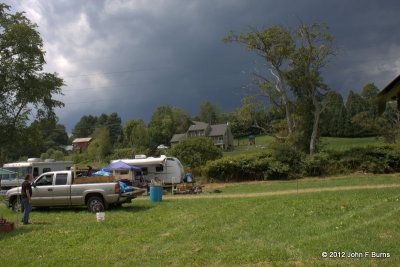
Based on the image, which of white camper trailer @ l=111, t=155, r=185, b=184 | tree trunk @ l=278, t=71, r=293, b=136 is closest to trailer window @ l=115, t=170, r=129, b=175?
white camper trailer @ l=111, t=155, r=185, b=184

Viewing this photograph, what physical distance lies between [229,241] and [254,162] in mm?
22239

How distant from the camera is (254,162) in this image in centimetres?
2883

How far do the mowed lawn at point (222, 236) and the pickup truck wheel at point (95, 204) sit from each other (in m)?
1.05

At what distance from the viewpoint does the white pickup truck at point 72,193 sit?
1215cm

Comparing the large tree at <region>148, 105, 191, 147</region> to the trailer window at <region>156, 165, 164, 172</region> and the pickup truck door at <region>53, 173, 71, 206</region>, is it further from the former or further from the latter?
the pickup truck door at <region>53, 173, 71, 206</region>

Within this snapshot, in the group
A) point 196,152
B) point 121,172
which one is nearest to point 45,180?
point 121,172

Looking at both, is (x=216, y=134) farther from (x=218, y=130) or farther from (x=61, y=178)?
(x=61, y=178)

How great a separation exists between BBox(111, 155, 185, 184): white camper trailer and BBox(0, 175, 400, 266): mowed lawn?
1334 cm

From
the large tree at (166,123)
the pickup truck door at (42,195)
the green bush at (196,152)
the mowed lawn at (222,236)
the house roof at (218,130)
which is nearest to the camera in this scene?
the mowed lawn at (222,236)

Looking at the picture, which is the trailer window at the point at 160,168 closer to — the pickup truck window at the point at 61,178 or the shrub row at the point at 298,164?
the shrub row at the point at 298,164

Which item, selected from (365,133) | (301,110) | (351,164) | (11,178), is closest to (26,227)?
(11,178)

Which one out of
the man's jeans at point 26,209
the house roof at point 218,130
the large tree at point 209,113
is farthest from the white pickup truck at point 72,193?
the large tree at point 209,113

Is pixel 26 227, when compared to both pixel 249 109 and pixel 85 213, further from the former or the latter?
pixel 249 109

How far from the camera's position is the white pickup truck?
12148 millimetres
